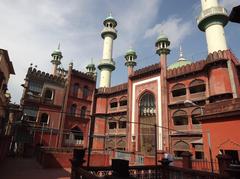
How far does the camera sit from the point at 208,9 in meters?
21.4

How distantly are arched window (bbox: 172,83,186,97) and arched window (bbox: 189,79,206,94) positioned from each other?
2.89 ft

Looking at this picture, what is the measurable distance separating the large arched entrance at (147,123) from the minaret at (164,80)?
190cm

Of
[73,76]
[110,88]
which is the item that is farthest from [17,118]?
[110,88]

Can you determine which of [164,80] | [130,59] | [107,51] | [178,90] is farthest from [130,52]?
[178,90]

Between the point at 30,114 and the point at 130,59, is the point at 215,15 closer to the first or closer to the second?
the point at 130,59

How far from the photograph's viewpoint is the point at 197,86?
68.9 feet

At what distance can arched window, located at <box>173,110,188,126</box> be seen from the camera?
20734 millimetres

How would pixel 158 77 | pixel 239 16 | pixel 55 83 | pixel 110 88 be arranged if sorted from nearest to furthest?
pixel 239 16, pixel 158 77, pixel 55 83, pixel 110 88

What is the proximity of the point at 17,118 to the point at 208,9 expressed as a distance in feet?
89.6

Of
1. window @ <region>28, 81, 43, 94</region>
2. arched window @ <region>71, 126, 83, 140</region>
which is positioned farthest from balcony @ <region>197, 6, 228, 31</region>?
window @ <region>28, 81, 43, 94</region>

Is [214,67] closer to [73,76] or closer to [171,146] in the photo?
[171,146]

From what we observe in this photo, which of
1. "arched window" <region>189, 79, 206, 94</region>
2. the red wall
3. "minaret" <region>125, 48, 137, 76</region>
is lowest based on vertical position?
the red wall

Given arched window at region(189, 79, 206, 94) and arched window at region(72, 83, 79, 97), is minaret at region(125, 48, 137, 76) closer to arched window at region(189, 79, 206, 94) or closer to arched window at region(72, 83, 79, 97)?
arched window at region(72, 83, 79, 97)

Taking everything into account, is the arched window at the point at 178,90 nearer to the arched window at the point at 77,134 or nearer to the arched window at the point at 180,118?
the arched window at the point at 180,118
